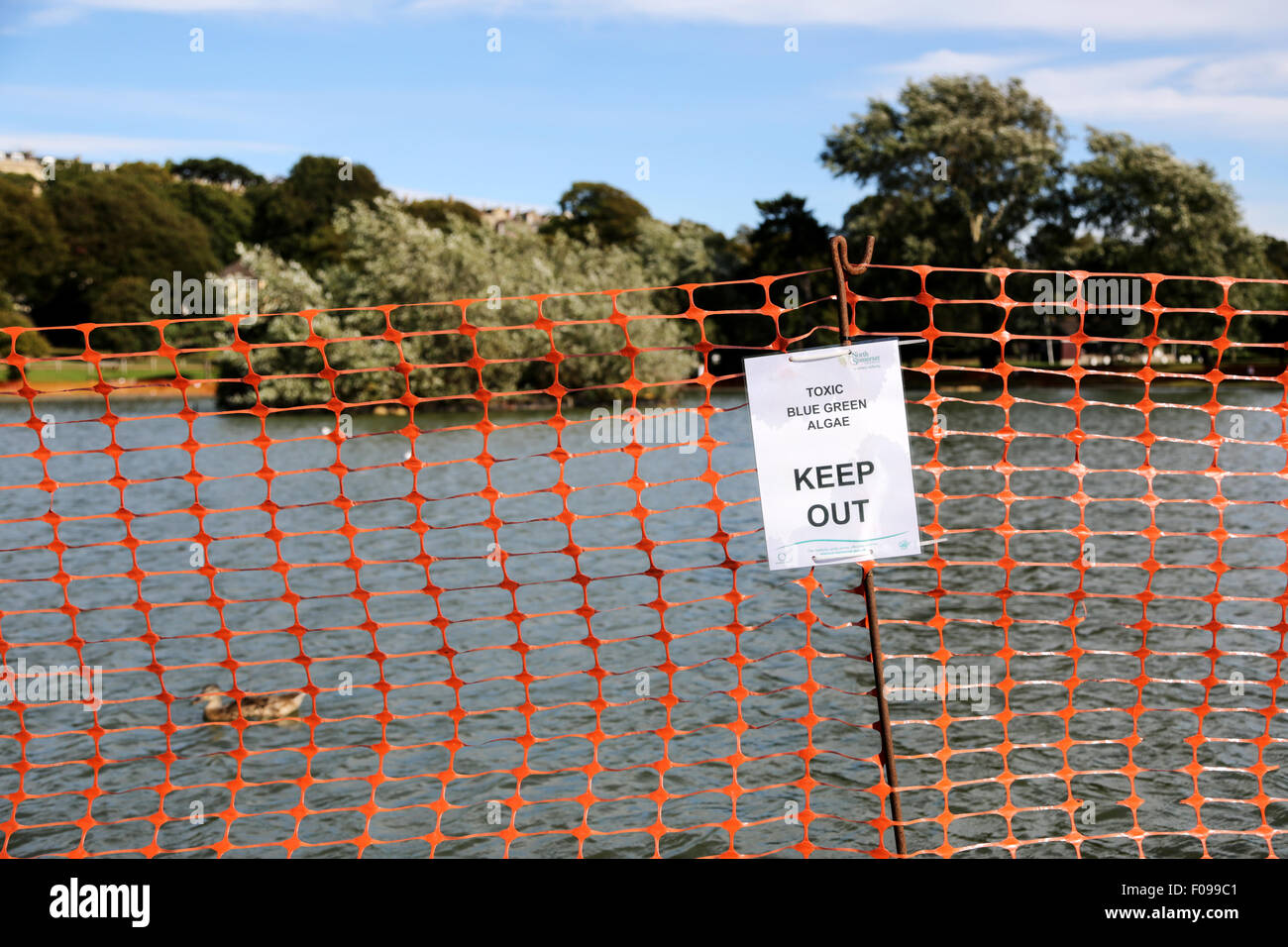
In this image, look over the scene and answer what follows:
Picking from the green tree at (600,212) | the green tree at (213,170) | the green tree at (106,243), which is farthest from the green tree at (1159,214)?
the green tree at (213,170)

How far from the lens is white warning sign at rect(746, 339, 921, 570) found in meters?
4.21

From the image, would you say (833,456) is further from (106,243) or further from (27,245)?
(106,243)

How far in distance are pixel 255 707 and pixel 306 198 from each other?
306 feet

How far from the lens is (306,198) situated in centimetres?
9675

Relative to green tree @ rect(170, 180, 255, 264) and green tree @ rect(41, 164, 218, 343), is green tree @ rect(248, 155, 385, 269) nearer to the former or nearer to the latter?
green tree @ rect(41, 164, 218, 343)

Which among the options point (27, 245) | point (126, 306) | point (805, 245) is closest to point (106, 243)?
point (27, 245)

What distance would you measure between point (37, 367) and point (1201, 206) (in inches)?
2425

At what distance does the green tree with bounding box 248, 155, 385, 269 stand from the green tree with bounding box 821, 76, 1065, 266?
50240 millimetres

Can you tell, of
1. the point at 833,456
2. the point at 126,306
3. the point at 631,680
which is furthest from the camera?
the point at 126,306

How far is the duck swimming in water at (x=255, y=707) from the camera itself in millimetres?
10656

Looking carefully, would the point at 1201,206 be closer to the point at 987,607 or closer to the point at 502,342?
the point at 502,342

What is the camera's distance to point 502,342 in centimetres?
4278

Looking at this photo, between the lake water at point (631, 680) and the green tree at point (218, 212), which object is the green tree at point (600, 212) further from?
the lake water at point (631, 680)

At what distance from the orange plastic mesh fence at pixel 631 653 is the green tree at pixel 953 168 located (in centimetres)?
3022
